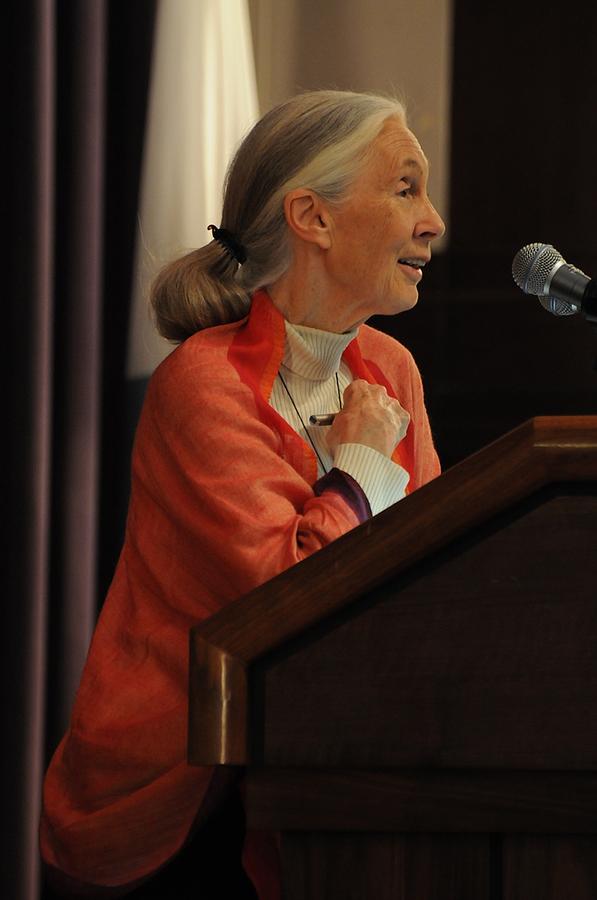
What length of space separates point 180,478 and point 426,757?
0.63 meters

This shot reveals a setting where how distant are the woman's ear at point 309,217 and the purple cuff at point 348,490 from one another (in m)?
0.28

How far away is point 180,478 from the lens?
4.17 ft

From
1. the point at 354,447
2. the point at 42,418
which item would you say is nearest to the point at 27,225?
the point at 42,418

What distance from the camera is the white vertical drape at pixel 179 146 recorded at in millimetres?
2092

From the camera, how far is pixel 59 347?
1989 mm

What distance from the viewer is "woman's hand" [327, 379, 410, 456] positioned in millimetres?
1314

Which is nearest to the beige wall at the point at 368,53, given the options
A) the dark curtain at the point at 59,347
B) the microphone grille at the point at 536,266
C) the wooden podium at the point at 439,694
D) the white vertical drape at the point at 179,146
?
the white vertical drape at the point at 179,146

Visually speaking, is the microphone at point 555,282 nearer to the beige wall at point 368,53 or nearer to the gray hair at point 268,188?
the gray hair at point 268,188

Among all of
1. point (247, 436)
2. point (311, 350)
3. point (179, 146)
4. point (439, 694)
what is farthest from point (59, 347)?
point (439, 694)

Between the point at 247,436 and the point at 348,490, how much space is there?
107 mm

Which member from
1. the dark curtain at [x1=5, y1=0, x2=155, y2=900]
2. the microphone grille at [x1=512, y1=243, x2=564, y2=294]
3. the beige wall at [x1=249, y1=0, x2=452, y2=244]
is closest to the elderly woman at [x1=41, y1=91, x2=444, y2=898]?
the microphone grille at [x1=512, y1=243, x2=564, y2=294]

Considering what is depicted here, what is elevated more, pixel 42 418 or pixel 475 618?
pixel 475 618

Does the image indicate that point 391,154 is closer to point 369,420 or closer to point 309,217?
point 309,217

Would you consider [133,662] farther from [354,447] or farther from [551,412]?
[551,412]
